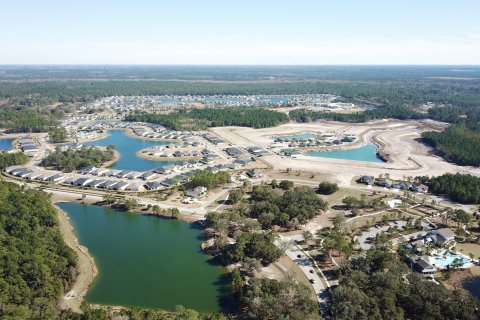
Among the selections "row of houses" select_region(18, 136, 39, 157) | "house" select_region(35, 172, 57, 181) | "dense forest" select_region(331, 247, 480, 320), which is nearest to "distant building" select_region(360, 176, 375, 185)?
"dense forest" select_region(331, 247, 480, 320)

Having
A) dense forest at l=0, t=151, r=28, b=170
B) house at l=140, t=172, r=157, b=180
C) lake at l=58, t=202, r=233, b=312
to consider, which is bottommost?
lake at l=58, t=202, r=233, b=312

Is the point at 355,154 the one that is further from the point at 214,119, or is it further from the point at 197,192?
the point at 214,119

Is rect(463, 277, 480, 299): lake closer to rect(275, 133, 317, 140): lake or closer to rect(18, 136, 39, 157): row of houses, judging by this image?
rect(275, 133, 317, 140): lake

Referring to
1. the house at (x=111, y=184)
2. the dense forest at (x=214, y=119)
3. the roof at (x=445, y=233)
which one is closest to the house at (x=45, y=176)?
the house at (x=111, y=184)

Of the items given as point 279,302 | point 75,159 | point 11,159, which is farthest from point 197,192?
point 11,159

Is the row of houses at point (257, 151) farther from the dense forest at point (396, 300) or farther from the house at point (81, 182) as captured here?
the dense forest at point (396, 300)

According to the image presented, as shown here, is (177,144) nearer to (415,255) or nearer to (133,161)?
(133,161)

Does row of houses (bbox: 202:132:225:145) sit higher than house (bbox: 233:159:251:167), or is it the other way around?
row of houses (bbox: 202:132:225:145)
